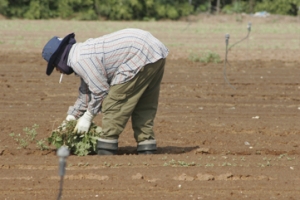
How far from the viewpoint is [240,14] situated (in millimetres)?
33344

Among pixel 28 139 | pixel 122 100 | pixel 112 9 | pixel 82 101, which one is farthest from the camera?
pixel 112 9

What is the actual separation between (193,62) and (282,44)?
5.66 metres

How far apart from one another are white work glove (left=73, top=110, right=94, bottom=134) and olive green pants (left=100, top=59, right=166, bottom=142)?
0.47 ft

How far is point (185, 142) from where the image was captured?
327 inches

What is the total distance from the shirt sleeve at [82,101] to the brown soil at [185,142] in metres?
0.49

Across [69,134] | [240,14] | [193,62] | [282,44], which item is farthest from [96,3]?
[69,134]

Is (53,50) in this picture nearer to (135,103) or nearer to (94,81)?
(94,81)

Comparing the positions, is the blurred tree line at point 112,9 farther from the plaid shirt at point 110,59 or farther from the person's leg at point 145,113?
the plaid shirt at point 110,59

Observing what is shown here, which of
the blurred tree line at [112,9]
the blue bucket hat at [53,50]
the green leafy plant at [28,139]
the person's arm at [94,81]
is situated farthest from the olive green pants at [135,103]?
the blurred tree line at [112,9]

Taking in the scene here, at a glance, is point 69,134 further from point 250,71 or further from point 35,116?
point 250,71

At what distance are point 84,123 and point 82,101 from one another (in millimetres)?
254

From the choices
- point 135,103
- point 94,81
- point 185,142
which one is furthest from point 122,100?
point 185,142

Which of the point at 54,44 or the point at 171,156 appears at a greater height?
the point at 54,44

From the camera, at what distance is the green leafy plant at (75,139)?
24.3 ft
